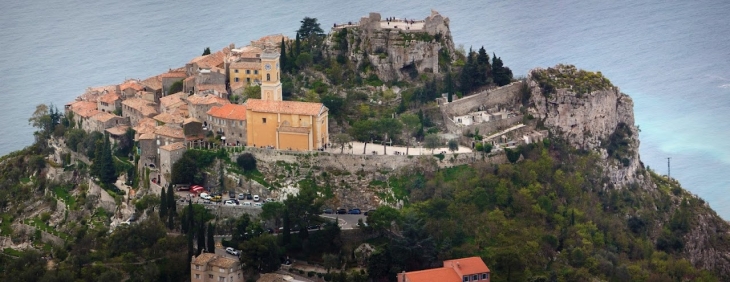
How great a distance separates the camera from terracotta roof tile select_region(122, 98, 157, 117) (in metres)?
114

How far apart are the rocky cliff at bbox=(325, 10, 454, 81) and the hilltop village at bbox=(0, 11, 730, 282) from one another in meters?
0.11

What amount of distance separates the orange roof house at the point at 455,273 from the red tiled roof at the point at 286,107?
15030 mm

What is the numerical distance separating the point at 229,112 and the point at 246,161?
381 cm

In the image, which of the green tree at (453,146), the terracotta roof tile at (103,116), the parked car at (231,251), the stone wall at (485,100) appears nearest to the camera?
the parked car at (231,251)

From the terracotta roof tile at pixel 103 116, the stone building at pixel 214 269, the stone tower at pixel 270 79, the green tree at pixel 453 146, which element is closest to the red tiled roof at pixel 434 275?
the stone building at pixel 214 269

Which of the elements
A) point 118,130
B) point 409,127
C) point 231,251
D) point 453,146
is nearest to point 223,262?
point 231,251

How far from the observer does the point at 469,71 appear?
115 meters

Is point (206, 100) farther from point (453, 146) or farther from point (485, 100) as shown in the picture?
point (485, 100)

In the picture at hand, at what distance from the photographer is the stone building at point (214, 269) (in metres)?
97.7

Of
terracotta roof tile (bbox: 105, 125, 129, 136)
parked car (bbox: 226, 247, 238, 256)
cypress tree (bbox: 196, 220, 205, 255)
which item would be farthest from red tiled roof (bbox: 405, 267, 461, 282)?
terracotta roof tile (bbox: 105, 125, 129, 136)

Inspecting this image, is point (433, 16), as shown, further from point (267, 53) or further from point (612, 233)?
point (612, 233)

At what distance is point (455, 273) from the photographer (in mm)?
95500

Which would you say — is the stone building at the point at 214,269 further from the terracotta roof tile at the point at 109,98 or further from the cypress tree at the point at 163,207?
the terracotta roof tile at the point at 109,98

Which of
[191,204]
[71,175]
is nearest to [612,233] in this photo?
[191,204]
